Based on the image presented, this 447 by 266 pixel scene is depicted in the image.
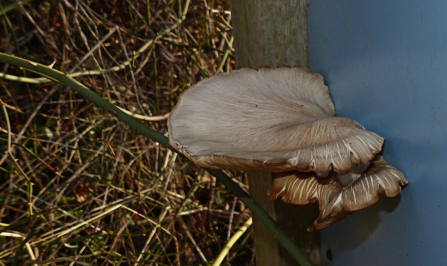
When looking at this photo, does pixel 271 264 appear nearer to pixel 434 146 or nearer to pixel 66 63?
pixel 434 146

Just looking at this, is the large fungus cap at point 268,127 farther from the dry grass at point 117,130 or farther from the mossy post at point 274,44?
the dry grass at point 117,130

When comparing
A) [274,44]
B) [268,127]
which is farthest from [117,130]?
[268,127]

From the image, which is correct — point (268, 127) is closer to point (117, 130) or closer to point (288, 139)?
point (288, 139)

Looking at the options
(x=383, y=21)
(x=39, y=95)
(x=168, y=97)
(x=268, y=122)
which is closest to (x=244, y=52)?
(x=268, y=122)

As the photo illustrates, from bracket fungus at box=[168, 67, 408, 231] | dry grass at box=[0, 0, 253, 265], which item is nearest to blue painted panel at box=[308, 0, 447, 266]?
bracket fungus at box=[168, 67, 408, 231]

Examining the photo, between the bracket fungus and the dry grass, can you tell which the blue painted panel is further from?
the dry grass

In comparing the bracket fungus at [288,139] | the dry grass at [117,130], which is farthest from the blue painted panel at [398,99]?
the dry grass at [117,130]
